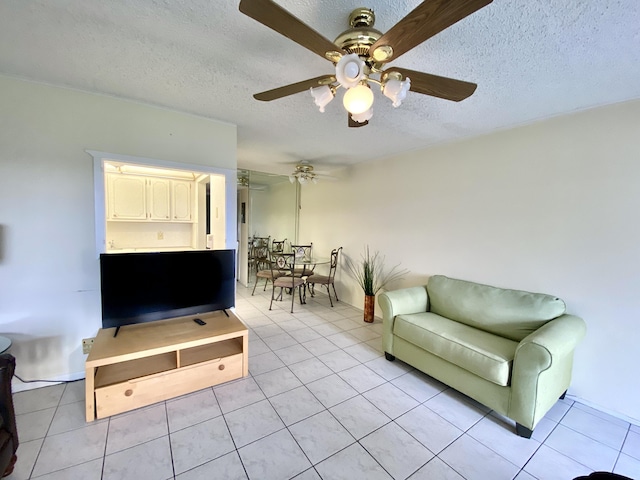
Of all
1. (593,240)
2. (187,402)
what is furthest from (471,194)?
(187,402)

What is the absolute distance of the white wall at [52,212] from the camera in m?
1.92

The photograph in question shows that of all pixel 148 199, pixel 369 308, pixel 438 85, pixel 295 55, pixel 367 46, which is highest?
pixel 295 55

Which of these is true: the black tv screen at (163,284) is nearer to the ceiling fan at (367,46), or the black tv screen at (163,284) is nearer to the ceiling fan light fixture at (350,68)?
the ceiling fan at (367,46)

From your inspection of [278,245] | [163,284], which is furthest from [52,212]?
[278,245]

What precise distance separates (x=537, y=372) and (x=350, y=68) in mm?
2121

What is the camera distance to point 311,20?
1.29 meters

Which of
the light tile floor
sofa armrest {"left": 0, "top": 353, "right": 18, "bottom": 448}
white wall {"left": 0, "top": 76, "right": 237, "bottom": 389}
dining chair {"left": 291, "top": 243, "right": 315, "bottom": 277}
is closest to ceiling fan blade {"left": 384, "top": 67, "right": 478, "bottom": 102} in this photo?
the light tile floor

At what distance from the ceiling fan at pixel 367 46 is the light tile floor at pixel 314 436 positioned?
6.56ft

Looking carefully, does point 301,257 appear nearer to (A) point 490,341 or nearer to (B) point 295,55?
(A) point 490,341

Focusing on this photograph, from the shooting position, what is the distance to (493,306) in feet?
7.82

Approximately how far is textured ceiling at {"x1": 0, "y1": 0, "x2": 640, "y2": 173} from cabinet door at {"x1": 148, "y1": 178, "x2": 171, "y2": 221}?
178cm

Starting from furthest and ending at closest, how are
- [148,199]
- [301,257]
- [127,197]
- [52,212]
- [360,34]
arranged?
1. [301,257]
2. [148,199]
3. [127,197]
4. [52,212]
5. [360,34]

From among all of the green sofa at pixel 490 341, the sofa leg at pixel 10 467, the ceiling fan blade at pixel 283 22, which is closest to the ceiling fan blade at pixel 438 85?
the ceiling fan blade at pixel 283 22

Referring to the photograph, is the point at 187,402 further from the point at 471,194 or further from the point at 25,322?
the point at 471,194
